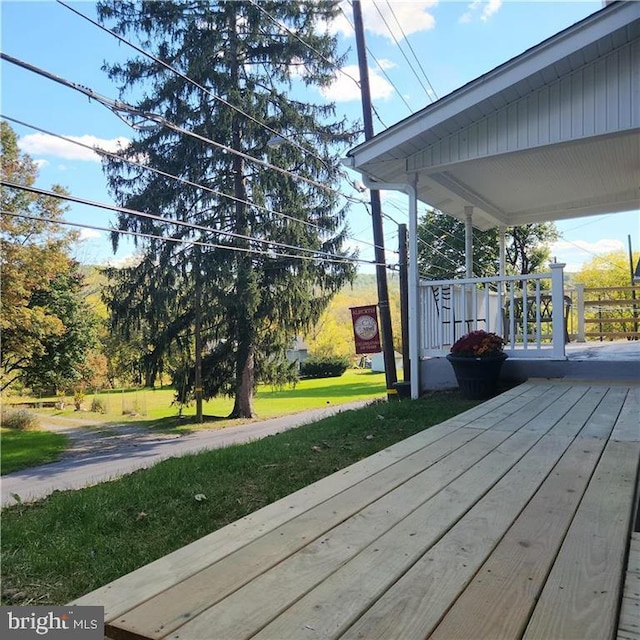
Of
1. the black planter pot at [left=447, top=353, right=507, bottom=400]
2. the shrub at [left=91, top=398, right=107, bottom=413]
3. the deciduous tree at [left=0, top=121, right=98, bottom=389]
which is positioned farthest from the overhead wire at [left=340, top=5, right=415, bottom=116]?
the shrub at [left=91, top=398, right=107, bottom=413]

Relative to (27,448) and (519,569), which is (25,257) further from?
(519,569)

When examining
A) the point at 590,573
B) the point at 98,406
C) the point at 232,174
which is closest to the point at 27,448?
the point at 232,174

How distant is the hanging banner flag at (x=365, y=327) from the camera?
474 inches

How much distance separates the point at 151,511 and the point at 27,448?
16.0 meters

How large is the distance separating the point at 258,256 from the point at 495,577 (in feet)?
48.6

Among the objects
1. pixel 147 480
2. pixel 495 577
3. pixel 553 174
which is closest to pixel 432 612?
pixel 495 577

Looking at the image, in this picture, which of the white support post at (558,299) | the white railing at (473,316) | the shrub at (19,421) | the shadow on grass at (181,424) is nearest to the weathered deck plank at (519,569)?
the white support post at (558,299)

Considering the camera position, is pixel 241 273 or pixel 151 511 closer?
pixel 151 511

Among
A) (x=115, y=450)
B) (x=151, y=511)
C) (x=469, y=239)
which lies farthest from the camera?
(x=115, y=450)

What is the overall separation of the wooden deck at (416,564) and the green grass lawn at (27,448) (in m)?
13.8

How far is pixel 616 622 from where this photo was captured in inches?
42.3

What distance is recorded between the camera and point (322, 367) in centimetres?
3872

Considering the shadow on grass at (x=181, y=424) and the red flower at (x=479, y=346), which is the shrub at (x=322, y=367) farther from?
the red flower at (x=479, y=346)

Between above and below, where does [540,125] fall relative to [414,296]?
above
